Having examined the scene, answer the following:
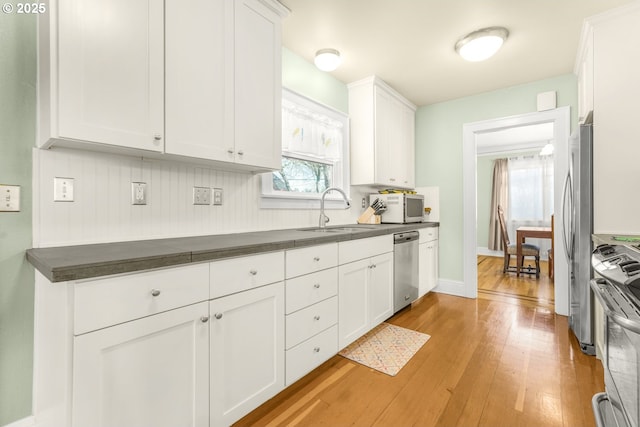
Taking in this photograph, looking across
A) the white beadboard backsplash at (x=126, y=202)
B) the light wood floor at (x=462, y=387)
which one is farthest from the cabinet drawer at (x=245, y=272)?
the light wood floor at (x=462, y=387)

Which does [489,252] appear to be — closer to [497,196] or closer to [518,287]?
[497,196]

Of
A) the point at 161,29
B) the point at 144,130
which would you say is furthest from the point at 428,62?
the point at 144,130

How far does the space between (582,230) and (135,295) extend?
2.97 metres

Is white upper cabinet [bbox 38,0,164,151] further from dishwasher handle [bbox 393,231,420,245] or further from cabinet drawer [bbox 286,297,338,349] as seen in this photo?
dishwasher handle [bbox 393,231,420,245]

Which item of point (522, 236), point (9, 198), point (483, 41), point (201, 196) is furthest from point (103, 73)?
point (522, 236)

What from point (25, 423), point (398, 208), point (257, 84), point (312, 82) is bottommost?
point (25, 423)

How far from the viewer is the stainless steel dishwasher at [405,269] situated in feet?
9.14

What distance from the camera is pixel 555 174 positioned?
3.05 metres

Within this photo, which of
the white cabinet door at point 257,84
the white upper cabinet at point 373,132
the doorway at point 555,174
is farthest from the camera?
the white upper cabinet at point 373,132

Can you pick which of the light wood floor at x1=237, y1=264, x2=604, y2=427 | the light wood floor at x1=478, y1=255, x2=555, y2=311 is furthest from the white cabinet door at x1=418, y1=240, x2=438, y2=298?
the light wood floor at x1=237, y1=264, x2=604, y2=427

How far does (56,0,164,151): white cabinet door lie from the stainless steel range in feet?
6.44

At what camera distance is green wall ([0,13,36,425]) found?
1243 millimetres

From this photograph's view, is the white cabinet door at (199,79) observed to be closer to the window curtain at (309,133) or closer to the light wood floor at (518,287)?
the window curtain at (309,133)

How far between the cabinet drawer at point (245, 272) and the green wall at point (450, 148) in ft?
9.61
